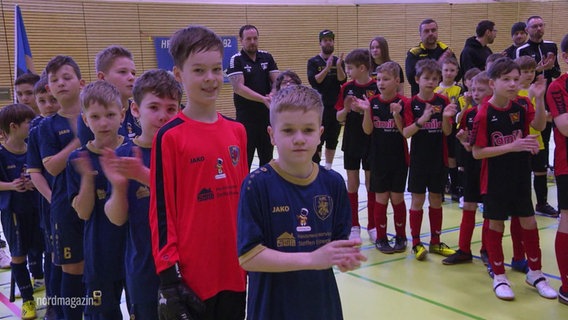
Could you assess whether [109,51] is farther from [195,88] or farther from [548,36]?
[548,36]

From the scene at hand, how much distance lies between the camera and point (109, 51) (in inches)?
154

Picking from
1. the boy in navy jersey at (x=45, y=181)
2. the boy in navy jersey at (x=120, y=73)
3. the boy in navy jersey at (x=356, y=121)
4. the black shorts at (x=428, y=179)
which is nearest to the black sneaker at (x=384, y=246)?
the boy in navy jersey at (x=356, y=121)

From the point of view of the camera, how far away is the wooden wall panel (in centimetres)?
1266

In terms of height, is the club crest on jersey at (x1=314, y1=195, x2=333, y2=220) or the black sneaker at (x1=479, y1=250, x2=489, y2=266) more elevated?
the club crest on jersey at (x1=314, y1=195, x2=333, y2=220)

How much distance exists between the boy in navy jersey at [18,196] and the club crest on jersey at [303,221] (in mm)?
3315

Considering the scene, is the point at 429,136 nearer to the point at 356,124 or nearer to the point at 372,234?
the point at 356,124

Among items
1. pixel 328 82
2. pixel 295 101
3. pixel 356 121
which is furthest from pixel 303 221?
pixel 328 82

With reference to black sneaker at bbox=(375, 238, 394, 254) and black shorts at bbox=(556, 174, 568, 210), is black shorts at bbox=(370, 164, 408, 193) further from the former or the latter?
black shorts at bbox=(556, 174, 568, 210)

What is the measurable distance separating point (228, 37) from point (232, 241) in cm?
1277

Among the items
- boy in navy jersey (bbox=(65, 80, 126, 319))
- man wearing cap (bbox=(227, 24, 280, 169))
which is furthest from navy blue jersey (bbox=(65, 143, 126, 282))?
man wearing cap (bbox=(227, 24, 280, 169))

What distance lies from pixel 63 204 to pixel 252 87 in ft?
13.3

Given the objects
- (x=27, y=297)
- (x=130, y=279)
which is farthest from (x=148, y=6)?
(x=130, y=279)

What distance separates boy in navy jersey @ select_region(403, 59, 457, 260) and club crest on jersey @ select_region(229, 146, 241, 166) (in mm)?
3112

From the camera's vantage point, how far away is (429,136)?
548cm
